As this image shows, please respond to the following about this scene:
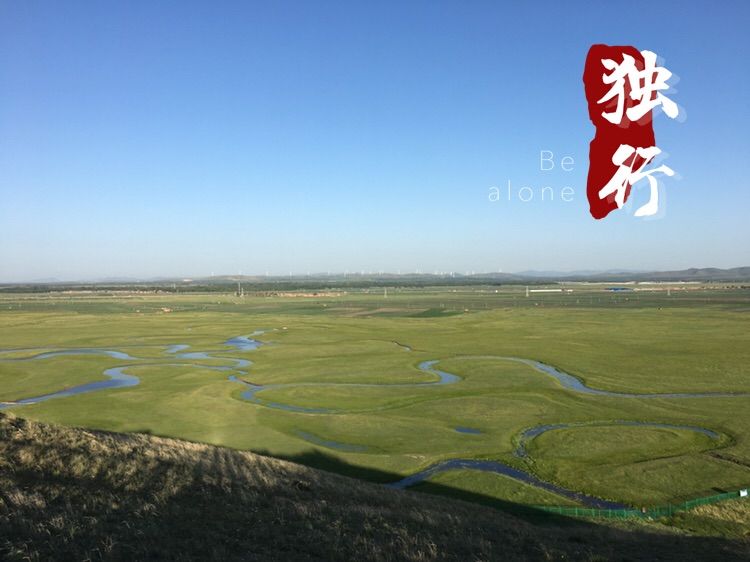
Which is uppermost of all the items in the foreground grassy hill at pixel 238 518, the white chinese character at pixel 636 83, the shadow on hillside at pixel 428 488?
the white chinese character at pixel 636 83

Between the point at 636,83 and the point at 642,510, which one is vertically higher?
the point at 636,83

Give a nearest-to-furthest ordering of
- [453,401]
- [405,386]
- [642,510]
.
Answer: [642,510]
[453,401]
[405,386]

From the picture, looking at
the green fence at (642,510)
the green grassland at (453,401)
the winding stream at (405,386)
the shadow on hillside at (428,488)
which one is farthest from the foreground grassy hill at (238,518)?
the green grassland at (453,401)

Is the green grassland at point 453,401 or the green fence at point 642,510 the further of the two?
the green grassland at point 453,401

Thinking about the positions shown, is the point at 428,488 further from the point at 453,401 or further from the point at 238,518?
the point at 453,401

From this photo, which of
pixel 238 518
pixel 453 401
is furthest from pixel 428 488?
pixel 453 401

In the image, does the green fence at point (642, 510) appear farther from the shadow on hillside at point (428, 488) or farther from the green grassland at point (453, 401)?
the green grassland at point (453, 401)

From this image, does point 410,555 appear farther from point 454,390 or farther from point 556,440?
point 454,390
